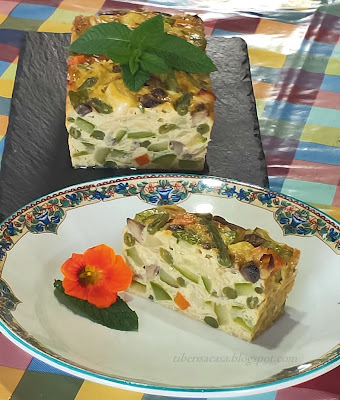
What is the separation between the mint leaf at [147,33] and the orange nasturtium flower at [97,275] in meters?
1.10

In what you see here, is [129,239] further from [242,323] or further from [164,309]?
[242,323]

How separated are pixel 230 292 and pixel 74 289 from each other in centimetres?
51

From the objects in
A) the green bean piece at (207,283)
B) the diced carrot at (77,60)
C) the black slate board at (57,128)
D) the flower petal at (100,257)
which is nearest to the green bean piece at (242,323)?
the green bean piece at (207,283)

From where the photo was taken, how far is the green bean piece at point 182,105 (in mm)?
3506

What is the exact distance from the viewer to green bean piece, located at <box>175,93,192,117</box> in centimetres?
351

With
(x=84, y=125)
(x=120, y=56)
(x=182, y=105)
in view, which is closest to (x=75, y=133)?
(x=84, y=125)

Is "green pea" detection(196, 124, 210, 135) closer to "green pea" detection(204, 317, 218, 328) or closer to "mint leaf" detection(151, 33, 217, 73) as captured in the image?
"mint leaf" detection(151, 33, 217, 73)

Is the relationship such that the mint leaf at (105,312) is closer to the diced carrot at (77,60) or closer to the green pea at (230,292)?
the green pea at (230,292)

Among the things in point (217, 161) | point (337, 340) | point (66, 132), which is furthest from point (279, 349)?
point (66, 132)

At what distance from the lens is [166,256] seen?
2.74 meters

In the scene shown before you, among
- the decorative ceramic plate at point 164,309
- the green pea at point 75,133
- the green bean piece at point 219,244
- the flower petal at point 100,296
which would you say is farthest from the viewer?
the green pea at point 75,133

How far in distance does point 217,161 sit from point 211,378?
1.51 m

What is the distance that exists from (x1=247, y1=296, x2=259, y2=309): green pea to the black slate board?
1.09 m

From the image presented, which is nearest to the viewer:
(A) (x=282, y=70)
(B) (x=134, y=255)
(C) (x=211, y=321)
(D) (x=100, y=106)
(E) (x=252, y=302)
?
(E) (x=252, y=302)
